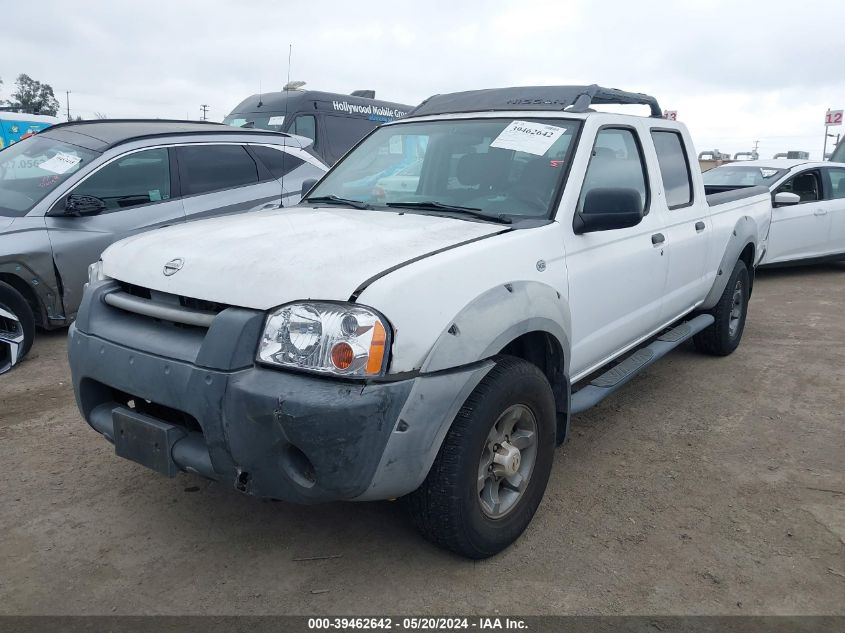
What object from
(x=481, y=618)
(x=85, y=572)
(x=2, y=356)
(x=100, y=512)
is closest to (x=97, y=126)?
(x=2, y=356)

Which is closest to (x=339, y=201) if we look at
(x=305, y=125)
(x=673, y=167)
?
(x=673, y=167)

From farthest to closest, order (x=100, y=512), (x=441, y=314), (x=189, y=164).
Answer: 1. (x=189, y=164)
2. (x=100, y=512)
3. (x=441, y=314)

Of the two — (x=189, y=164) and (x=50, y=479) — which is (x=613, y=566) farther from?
(x=189, y=164)

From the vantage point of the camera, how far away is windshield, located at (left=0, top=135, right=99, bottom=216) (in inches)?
221

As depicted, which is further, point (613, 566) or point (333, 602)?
point (613, 566)

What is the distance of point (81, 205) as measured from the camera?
5.54 metres

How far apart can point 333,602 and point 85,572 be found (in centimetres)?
99

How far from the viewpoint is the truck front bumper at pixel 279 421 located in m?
2.20

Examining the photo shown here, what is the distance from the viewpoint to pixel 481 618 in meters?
2.46

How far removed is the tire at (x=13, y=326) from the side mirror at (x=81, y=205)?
32.0 inches

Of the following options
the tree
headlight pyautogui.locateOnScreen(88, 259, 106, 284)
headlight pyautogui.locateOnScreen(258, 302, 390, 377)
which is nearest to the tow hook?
headlight pyautogui.locateOnScreen(258, 302, 390, 377)

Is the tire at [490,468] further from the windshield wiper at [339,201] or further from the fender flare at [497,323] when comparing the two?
the windshield wiper at [339,201]

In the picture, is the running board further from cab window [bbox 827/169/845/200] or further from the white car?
cab window [bbox 827/169/845/200]

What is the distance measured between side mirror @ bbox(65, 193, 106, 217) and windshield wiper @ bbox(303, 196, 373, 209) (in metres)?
2.58
